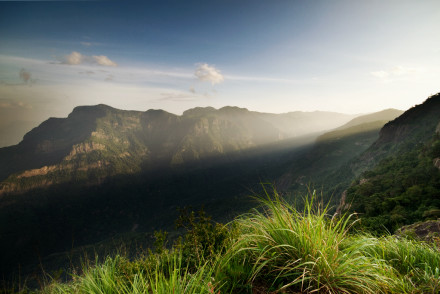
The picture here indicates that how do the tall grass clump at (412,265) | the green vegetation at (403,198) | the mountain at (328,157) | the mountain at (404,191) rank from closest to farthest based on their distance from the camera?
the tall grass clump at (412,265) < the green vegetation at (403,198) < the mountain at (404,191) < the mountain at (328,157)

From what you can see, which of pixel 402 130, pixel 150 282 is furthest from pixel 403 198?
pixel 402 130

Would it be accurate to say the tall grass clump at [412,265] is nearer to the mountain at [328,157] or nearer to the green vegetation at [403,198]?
the green vegetation at [403,198]

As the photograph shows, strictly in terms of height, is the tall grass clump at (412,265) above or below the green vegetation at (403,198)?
above

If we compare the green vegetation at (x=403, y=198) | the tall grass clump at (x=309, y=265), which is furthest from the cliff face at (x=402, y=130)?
the tall grass clump at (x=309, y=265)

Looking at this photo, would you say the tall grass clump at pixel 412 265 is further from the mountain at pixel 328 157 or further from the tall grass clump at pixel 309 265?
the mountain at pixel 328 157

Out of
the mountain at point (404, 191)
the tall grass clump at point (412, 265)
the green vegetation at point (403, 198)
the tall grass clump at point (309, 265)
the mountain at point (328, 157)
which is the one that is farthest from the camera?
the mountain at point (328, 157)

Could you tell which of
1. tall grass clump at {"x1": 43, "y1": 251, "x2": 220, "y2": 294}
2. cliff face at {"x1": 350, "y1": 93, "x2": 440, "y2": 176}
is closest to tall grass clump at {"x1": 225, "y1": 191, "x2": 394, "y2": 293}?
tall grass clump at {"x1": 43, "y1": 251, "x2": 220, "y2": 294}

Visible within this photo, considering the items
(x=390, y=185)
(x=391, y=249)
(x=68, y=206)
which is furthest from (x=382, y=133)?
(x=68, y=206)

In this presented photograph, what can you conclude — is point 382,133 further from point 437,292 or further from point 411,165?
point 437,292

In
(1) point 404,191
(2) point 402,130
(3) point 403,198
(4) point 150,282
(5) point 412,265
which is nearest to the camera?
(4) point 150,282

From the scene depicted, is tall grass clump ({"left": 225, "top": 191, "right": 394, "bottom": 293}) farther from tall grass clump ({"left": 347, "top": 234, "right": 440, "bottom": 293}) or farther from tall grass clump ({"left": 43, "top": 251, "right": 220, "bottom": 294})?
tall grass clump ({"left": 43, "top": 251, "right": 220, "bottom": 294})

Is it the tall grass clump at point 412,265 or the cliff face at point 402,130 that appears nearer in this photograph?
the tall grass clump at point 412,265

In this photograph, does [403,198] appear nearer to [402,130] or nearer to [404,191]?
[404,191]

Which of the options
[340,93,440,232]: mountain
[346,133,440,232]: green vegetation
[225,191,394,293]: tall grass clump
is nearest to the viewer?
[225,191,394,293]: tall grass clump
